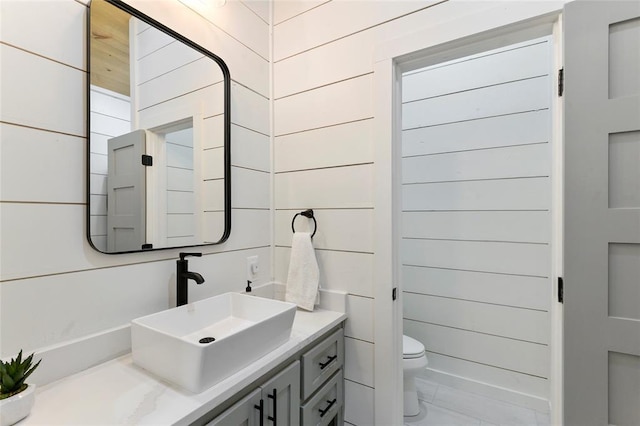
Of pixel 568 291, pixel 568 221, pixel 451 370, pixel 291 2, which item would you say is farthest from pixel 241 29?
pixel 451 370

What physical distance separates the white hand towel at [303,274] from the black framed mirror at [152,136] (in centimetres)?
37

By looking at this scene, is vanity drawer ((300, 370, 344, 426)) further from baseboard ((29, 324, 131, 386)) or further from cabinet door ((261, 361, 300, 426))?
baseboard ((29, 324, 131, 386))

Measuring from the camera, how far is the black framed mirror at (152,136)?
0.99 metres

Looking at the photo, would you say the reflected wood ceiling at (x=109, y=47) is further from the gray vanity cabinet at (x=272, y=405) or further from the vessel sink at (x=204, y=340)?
the gray vanity cabinet at (x=272, y=405)

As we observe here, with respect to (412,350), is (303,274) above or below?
above

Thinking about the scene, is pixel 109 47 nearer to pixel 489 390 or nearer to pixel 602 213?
pixel 602 213

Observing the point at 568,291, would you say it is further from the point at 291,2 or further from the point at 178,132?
the point at 291,2

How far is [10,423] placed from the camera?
67 cm

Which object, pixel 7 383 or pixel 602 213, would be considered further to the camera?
pixel 602 213

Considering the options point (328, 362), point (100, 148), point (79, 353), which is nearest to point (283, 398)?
point (328, 362)

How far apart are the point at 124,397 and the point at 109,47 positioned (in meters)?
1.09

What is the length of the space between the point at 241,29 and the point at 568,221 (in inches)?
65.5

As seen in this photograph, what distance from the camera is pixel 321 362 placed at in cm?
130

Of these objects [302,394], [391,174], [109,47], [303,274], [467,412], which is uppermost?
[109,47]
